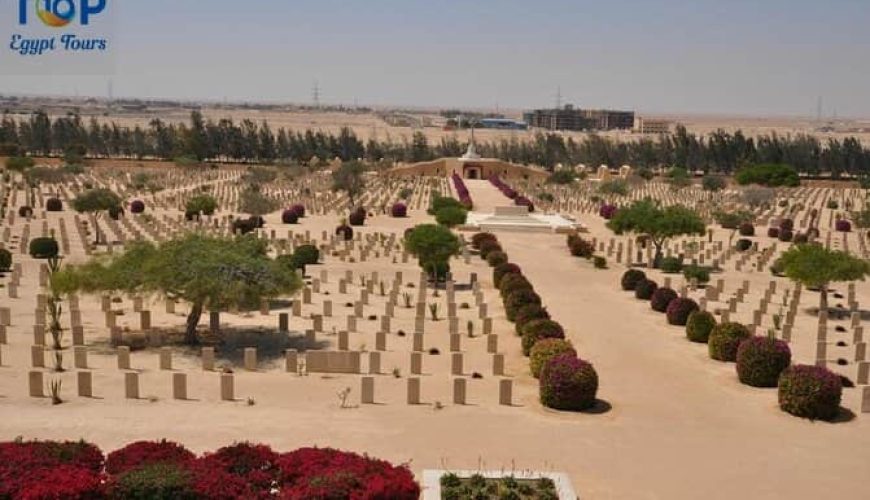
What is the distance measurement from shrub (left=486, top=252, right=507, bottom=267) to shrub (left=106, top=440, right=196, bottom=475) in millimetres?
25931

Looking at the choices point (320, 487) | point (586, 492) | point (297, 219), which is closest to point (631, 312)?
point (586, 492)

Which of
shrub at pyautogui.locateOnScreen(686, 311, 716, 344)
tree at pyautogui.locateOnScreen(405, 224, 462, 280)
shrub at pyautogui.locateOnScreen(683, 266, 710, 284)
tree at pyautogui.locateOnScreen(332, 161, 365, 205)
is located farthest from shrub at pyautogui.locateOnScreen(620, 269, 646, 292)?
tree at pyautogui.locateOnScreen(332, 161, 365, 205)

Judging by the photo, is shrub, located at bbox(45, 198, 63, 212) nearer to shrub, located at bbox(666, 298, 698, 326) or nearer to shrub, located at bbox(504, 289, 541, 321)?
shrub, located at bbox(504, 289, 541, 321)

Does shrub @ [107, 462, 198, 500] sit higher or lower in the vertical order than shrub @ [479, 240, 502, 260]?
higher

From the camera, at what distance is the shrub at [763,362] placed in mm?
20812

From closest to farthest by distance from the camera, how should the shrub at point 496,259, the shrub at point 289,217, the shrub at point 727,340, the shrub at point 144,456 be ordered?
the shrub at point 144,456, the shrub at point 727,340, the shrub at point 496,259, the shrub at point 289,217

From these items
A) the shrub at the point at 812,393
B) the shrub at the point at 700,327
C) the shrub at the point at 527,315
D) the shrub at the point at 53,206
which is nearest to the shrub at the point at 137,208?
the shrub at the point at 53,206

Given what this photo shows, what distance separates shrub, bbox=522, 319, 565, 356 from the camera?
22.7 metres

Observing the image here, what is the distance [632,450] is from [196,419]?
766cm

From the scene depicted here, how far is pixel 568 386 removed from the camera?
18.5 meters

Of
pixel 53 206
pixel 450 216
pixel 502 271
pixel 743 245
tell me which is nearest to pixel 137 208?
pixel 53 206

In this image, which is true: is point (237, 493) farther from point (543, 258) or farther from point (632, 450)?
point (543, 258)

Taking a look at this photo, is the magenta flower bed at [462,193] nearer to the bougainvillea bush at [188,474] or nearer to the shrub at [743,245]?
the shrub at [743,245]

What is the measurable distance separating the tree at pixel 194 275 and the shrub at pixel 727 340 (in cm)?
1032
